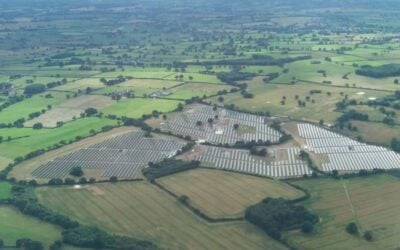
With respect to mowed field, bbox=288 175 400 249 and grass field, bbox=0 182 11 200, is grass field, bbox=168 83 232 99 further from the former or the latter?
mowed field, bbox=288 175 400 249

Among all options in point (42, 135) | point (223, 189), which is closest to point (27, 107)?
point (42, 135)

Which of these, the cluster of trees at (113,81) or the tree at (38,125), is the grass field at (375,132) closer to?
the tree at (38,125)

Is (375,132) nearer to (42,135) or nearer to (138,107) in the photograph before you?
(138,107)

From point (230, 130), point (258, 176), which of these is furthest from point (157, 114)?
point (258, 176)

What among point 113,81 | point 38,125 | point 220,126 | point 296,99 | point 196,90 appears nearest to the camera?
point 220,126

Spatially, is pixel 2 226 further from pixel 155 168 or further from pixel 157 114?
pixel 157 114

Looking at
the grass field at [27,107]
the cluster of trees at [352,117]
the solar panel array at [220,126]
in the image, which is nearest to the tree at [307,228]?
the solar panel array at [220,126]

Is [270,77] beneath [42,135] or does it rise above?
beneath
